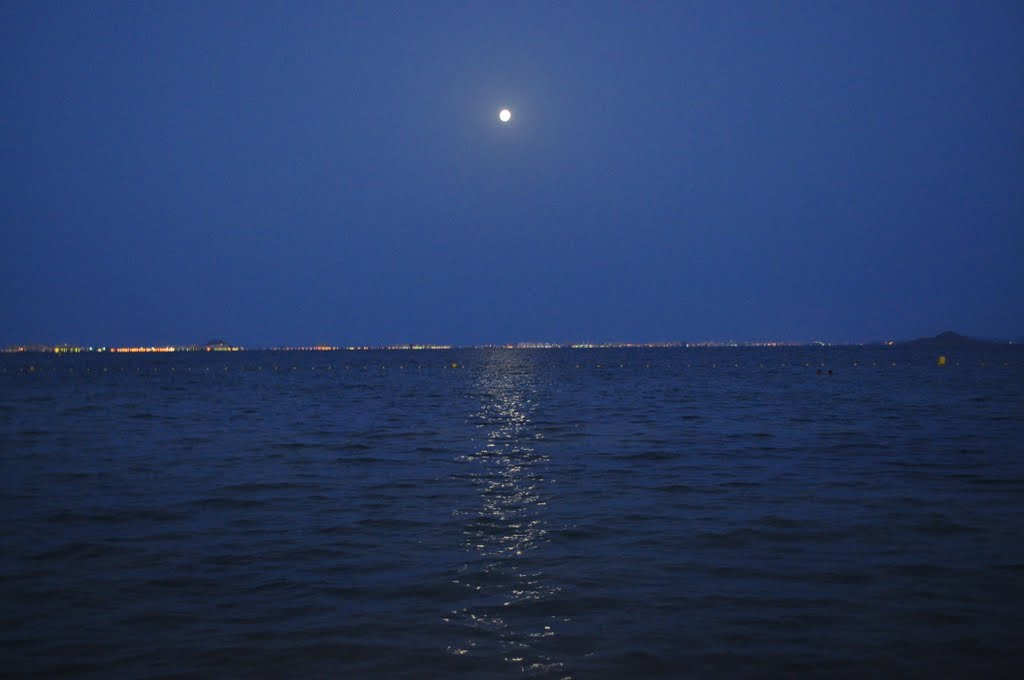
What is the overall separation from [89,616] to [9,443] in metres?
22.9

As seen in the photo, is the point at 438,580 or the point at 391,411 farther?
the point at 391,411

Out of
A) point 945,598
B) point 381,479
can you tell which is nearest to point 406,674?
point 945,598

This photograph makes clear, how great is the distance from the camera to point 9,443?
28.6 m

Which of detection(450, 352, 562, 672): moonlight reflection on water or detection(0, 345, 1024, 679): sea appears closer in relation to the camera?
detection(0, 345, 1024, 679): sea

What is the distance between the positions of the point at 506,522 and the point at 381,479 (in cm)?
586

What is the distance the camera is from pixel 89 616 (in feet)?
31.4

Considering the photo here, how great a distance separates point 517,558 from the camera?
40.1ft

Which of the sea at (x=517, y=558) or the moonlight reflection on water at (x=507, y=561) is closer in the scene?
the sea at (x=517, y=558)

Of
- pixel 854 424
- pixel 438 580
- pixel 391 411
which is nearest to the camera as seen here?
pixel 438 580

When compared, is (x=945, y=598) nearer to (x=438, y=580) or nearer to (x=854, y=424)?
(x=438, y=580)

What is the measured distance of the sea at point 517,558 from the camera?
8.30 metres

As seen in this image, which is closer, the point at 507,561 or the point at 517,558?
the point at 507,561

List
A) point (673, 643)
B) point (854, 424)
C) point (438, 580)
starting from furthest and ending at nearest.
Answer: point (854, 424) < point (438, 580) < point (673, 643)

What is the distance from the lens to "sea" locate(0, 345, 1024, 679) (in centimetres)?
830
